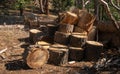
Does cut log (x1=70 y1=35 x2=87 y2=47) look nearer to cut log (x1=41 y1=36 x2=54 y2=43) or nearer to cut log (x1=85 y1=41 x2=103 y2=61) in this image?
cut log (x1=85 y1=41 x2=103 y2=61)

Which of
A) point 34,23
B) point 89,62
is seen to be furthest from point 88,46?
point 34,23

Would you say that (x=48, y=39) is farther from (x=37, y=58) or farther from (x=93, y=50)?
(x=37, y=58)

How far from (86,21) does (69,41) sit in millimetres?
1032

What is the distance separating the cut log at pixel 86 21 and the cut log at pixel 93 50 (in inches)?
30.7

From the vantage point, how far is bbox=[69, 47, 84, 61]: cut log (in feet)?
34.1

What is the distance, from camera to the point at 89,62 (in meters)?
10.4

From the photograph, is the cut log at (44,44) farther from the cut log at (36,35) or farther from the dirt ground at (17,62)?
the dirt ground at (17,62)

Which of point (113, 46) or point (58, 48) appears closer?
point (58, 48)

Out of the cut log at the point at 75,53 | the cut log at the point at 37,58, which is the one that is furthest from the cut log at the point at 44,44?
the cut log at the point at 37,58

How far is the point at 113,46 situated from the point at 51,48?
272cm

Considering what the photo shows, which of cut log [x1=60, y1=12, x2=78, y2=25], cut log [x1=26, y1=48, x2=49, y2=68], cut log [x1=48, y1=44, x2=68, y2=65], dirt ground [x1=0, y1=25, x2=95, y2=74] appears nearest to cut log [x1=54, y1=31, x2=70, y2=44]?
cut log [x1=60, y1=12, x2=78, y2=25]

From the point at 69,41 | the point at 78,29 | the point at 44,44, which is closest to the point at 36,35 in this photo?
the point at 44,44

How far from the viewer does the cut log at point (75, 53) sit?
10398mm

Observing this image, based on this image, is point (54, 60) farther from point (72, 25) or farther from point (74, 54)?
point (72, 25)
